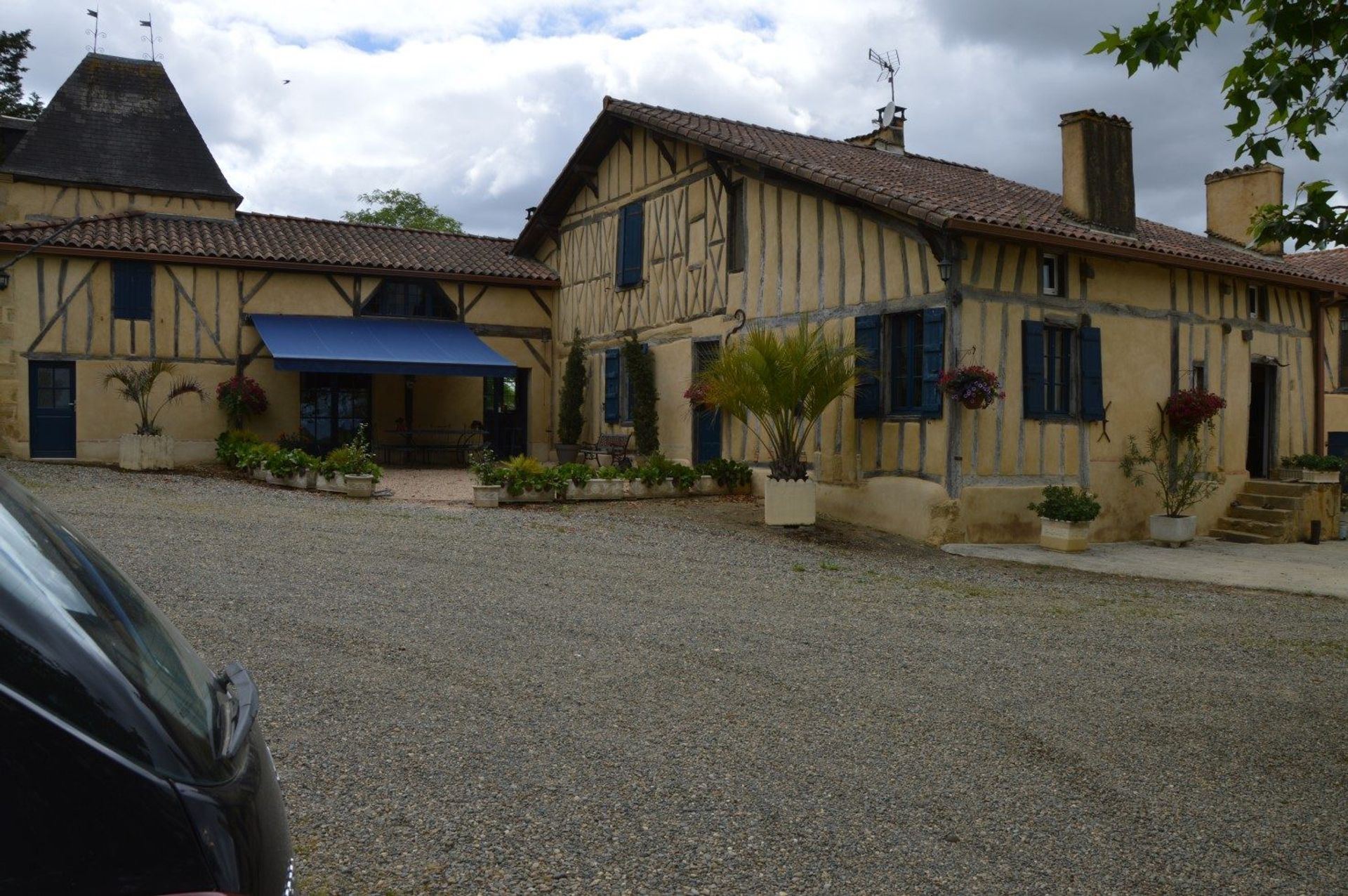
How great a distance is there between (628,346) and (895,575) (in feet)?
24.5

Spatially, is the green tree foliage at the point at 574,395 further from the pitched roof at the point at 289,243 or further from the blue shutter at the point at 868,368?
the blue shutter at the point at 868,368

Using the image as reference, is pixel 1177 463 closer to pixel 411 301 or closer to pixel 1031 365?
pixel 1031 365

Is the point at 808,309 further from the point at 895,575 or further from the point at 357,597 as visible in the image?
the point at 357,597

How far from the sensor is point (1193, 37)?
13.7ft

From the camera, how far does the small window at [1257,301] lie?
42.7 ft

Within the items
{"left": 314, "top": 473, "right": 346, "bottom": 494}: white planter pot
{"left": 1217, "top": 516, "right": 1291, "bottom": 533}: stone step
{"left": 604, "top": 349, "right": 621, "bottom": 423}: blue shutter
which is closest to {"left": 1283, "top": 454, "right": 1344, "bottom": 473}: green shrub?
{"left": 1217, "top": 516, "right": 1291, "bottom": 533}: stone step

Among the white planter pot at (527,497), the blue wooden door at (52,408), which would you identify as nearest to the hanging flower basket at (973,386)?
the white planter pot at (527,497)

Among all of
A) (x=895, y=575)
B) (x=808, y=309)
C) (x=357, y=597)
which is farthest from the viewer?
(x=808, y=309)

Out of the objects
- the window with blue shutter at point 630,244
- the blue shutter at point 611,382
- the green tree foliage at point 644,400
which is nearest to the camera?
the green tree foliage at point 644,400

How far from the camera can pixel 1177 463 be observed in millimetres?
11828

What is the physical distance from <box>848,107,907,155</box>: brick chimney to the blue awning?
656 centimetres

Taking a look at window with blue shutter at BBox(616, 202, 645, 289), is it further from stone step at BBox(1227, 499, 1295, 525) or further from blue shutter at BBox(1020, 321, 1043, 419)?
stone step at BBox(1227, 499, 1295, 525)

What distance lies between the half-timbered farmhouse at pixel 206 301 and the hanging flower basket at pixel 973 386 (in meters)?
8.17

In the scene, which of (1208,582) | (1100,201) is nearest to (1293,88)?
(1208,582)
